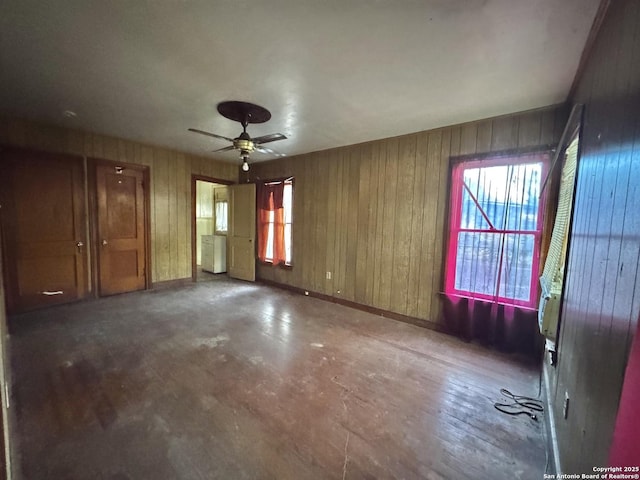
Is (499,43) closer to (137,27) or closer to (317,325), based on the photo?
(137,27)

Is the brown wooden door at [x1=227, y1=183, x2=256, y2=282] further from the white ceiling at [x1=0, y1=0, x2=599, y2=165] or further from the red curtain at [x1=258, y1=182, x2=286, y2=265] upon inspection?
the white ceiling at [x1=0, y1=0, x2=599, y2=165]

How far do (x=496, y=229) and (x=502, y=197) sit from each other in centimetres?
34

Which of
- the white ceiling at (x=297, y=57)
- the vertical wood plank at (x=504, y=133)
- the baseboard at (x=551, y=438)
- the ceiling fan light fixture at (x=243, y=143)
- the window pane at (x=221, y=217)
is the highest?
the white ceiling at (x=297, y=57)

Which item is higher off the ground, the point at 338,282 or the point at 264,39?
the point at 264,39

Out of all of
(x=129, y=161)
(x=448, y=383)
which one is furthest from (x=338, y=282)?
(x=129, y=161)

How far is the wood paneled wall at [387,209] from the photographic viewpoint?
2.95 metres

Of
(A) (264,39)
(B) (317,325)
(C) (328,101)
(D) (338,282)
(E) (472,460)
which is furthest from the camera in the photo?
(D) (338,282)

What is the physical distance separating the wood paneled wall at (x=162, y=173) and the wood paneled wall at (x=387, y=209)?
1980 mm

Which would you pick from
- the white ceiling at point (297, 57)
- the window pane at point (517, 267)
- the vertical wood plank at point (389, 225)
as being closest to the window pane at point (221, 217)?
the white ceiling at point (297, 57)

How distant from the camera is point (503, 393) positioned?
6.82 feet

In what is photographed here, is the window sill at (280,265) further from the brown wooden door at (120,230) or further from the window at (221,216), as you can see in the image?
the brown wooden door at (120,230)

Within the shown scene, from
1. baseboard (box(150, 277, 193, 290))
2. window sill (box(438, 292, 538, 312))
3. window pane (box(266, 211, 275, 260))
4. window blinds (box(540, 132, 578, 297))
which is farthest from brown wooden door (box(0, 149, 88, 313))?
window blinds (box(540, 132, 578, 297))

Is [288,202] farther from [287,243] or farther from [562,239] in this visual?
[562,239]

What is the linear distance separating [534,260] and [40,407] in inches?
165
